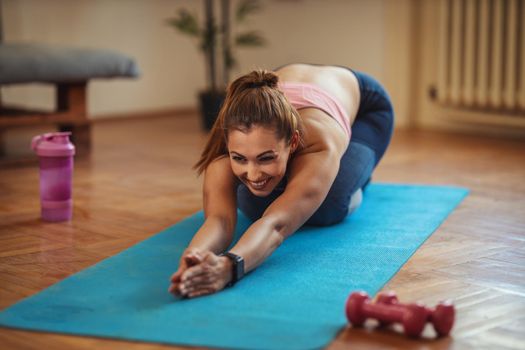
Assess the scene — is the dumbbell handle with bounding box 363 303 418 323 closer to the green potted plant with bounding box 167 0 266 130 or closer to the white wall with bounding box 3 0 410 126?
the green potted plant with bounding box 167 0 266 130

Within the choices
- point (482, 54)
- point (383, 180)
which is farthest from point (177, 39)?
point (383, 180)

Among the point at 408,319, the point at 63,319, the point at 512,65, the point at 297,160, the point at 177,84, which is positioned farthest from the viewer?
the point at 177,84

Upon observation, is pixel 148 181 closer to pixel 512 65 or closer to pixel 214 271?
pixel 214 271

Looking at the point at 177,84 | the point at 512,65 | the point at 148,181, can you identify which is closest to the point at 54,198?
the point at 148,181

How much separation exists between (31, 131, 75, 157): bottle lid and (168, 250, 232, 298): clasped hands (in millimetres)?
805

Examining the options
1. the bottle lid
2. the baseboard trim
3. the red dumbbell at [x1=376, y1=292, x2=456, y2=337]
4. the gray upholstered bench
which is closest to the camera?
the red dumbbell at [x1=376, y1=292, x2=456, y2=337]

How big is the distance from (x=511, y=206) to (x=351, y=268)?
0.92 m

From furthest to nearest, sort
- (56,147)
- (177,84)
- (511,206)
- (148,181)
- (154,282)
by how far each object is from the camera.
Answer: (177,84)
(148,181)
(511,206)
(56,147)
(154,282)

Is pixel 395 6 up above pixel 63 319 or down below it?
above

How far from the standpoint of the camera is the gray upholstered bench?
3293 millimetres

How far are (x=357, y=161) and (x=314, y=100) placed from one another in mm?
256

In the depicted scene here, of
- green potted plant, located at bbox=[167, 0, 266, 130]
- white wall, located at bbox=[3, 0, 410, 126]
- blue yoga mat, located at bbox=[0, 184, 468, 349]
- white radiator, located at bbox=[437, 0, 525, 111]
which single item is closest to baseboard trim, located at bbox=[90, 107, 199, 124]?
white wall, located at bbox=[3, 0, 410, 126]

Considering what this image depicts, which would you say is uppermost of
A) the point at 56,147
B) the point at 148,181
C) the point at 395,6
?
the point at 395,6

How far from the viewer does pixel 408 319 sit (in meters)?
1.38
